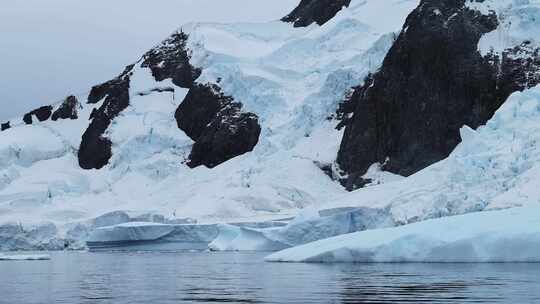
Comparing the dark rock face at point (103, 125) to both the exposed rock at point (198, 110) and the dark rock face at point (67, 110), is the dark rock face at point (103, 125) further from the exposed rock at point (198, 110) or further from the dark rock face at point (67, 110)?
the exposed rock at point (198, 110)

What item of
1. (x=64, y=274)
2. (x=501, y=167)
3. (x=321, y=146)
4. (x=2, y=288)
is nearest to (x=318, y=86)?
(x=321, y=146)

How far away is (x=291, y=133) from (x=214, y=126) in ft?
45.5

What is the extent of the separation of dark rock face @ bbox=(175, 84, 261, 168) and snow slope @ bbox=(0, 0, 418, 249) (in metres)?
A: 1.22

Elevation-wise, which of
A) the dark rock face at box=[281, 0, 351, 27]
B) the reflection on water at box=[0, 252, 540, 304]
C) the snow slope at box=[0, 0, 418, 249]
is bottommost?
the reflection on water at box=[0, 252, 540, 304]

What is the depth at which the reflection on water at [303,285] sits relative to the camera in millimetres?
15539

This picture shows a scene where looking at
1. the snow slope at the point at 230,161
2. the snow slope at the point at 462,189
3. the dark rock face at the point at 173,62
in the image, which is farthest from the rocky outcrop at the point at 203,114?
the snow slope at the point at 462,189

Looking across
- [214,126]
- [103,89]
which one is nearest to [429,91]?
[214,126]

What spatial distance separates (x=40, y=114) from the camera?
98.3 m

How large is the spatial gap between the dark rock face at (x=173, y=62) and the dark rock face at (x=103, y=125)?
332 centimetres

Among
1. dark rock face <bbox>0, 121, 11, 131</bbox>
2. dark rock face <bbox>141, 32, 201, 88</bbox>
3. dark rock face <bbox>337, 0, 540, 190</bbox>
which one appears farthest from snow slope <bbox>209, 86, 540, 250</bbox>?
dark rock face <bbox>0, 121, 11, 131</bbox>

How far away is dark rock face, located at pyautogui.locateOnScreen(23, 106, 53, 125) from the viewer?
97.6 m

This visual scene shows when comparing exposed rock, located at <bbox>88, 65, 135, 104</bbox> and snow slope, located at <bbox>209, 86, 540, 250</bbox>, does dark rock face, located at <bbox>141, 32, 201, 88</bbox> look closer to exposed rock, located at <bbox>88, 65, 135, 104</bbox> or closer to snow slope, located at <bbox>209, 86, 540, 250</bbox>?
exposed rock, located at <bbox>88, 65, 135, 104</bbox>

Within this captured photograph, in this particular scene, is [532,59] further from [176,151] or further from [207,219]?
[176,151]

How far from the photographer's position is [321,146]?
72.6 m
